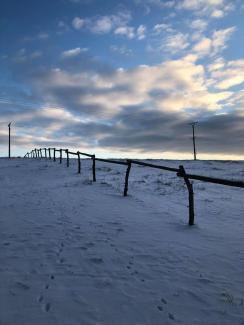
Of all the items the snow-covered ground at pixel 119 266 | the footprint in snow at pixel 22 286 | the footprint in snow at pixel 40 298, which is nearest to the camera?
the snow-covered ground at pixel 119 266

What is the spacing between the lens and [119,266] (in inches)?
249

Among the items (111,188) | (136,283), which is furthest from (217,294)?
(111,188)

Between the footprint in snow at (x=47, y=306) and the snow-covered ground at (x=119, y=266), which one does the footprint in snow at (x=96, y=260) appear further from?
the footprint in snow at (x=47, y=306)

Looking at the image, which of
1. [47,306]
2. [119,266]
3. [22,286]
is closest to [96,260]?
[119,266]

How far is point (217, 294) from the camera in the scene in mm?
5262

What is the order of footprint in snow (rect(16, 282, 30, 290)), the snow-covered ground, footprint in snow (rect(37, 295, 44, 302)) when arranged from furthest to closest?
footprint in snow (rect(16, 282, 30, 290)) < footprint in snow (rect(37, 295, 44, 302)) < the snow-covered ground

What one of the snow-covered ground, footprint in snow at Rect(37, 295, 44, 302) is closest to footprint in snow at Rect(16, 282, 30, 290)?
the snow-covered ground

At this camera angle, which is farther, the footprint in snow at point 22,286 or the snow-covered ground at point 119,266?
the footprint in snow at point 22,286

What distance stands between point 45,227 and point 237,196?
36.4 ft

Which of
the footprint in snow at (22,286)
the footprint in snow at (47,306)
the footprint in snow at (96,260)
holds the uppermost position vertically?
the footprint in snow at (96,260)

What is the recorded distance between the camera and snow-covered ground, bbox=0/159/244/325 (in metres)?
4.71

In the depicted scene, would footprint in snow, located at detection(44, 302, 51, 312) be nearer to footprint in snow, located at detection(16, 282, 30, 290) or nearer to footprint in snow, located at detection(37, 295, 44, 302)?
footprint in snow, located at detection(37, 295, 44, 302)

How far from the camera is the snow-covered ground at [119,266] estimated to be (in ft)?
15.4

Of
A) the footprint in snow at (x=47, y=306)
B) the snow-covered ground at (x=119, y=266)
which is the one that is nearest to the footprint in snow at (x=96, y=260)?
the snow-covered ground at (x=119, y=266)
